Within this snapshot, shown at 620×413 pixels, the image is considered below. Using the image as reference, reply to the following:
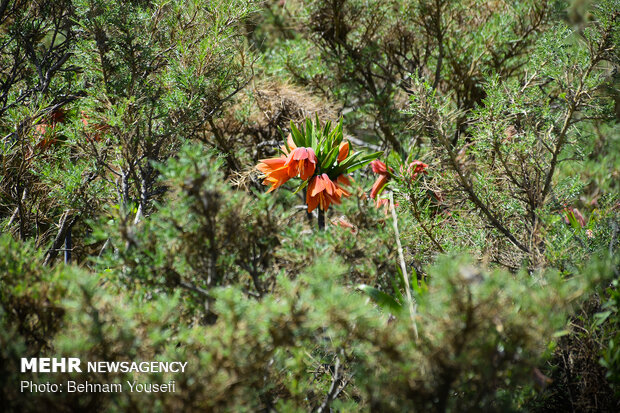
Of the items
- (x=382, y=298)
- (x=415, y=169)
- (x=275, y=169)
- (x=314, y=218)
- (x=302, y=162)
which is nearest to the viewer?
(x=382, y=298)

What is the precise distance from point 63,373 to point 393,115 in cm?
308

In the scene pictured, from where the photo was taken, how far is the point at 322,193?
6.68 ft

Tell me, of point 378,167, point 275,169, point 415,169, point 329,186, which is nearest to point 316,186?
point 329,186

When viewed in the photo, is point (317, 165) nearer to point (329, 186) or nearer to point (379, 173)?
point (329, 186)

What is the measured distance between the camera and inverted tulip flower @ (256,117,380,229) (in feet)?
6.52

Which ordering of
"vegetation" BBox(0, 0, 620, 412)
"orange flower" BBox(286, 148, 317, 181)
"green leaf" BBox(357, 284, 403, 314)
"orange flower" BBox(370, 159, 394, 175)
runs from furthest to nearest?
"orange flower" BBox(370, 159, 394, 175), "orange flower" BBox(286, 148, 317, 181), "green leaf" BBox(357, 284, 403, 314), "vegetation" BBox(0, 0, 620, 412)

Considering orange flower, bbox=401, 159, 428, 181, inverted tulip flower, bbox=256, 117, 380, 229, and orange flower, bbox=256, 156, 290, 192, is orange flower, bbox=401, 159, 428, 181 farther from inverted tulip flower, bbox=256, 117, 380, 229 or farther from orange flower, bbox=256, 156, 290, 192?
orange flower, bbox=256, 156, 290, 192

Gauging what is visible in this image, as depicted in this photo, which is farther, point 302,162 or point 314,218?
point 314,218

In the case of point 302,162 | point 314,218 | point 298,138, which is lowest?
point 314,218

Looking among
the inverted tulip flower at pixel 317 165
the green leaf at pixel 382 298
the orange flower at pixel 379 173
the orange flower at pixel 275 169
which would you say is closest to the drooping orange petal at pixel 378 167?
the orange flower at pixel 379 173

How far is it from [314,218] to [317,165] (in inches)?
26.9

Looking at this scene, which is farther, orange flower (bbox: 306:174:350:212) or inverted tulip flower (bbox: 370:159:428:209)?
inverted tulip flower (bbox: 370:159:428:209)

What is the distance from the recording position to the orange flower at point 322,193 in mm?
1981

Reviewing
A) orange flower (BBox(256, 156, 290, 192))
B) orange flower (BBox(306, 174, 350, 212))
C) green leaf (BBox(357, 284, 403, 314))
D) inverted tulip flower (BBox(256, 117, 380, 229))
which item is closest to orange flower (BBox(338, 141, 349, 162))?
inverted tulip flower (BBox(256, 117, 380, 229))
